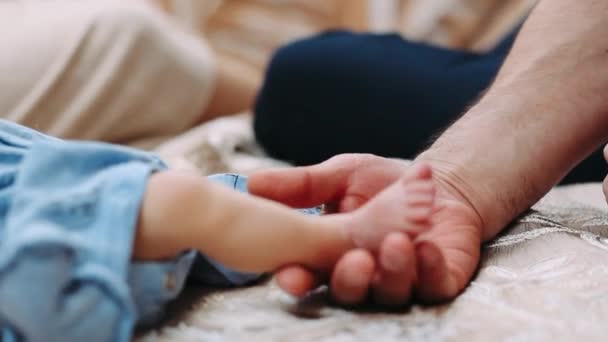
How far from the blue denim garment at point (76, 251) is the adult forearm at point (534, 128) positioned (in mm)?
250

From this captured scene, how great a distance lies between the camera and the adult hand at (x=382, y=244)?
41 centimetres

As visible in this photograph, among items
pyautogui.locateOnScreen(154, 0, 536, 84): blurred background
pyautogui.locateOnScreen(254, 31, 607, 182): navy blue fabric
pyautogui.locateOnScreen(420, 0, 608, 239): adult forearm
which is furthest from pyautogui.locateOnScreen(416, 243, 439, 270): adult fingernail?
pyautogui.locateOnScreen(154, 0, 536, 84): blurred background

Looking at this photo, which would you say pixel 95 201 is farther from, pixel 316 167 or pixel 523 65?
pixel 523 65

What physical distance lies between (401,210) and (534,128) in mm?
228

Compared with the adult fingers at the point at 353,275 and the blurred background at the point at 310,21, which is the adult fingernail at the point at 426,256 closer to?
the adult fingers at the point at 353,275

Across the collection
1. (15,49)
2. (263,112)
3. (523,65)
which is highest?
(523,65)

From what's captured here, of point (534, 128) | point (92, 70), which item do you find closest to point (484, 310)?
point (534, 128)

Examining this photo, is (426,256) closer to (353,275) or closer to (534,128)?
(353,275)

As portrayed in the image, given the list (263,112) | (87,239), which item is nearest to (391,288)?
(87,239)

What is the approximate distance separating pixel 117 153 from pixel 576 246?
328 mm

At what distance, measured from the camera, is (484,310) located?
1.39 feet

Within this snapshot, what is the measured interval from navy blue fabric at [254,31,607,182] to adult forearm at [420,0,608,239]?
0.95 feet

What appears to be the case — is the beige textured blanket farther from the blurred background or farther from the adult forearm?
the blurred background

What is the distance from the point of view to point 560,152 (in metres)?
0.58
